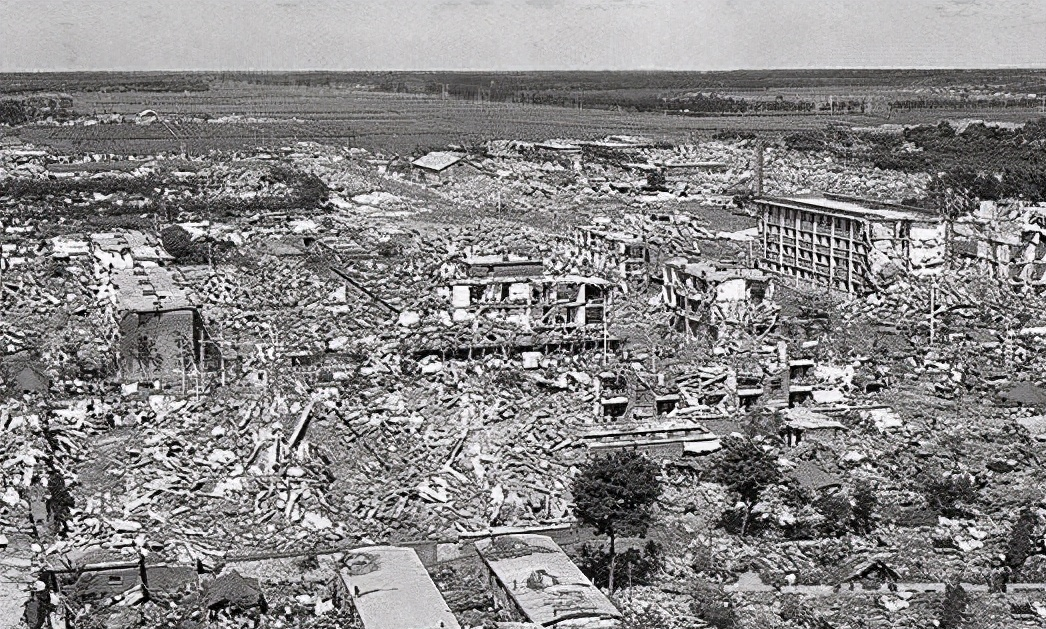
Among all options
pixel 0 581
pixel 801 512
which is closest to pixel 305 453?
pixel 0 581

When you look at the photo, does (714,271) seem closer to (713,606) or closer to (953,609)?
(713,606)

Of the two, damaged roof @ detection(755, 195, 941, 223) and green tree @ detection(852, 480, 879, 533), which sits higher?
damaged roof @ detection(755, 195, 941, 223)

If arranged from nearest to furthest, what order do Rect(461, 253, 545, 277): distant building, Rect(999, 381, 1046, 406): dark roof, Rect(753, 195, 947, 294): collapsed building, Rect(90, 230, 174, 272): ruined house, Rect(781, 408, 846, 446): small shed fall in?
Rect(781, 408, 846, 446): small shed < Rect(999, 381, 1046, 406): dark roof < Rect(461, 253, 545, 277): distant building < Rect(90, 230, 174, 272): ruined house < Rect(753, 195, 947, 294): collapsed building

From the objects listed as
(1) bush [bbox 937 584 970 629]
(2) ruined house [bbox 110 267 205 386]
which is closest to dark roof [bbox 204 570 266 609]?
(1) bush [bbox 937 584 970 629]

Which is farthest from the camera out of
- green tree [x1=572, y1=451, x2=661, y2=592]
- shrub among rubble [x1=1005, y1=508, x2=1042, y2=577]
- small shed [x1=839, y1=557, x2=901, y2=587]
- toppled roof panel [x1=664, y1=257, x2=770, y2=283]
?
toppled roof panel [x1=664, y1=257, x2=770, y2=283]

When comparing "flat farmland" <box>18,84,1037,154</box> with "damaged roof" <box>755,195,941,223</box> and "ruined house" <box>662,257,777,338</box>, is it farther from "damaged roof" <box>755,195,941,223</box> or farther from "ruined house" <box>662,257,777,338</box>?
"ruined house" <box>662,257,777,338</box>

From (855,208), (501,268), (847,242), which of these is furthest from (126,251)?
(855,208)
